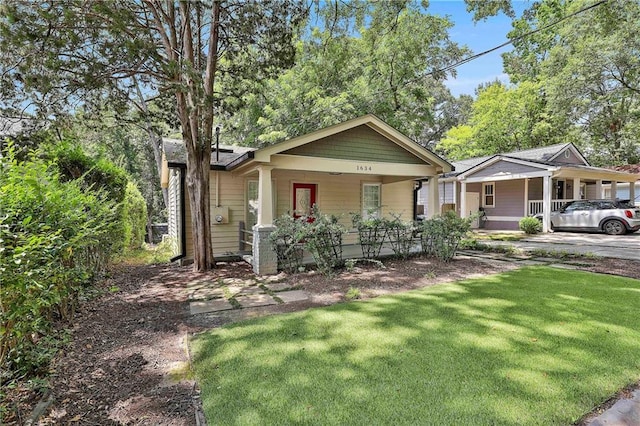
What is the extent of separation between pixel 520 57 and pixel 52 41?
2991 centimetres

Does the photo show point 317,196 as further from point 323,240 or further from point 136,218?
point 136,218

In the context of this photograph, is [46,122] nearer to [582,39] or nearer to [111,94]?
[111,94]

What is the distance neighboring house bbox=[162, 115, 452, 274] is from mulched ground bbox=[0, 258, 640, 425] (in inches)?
58.7

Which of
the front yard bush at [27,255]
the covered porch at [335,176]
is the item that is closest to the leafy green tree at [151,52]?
the covered porch at [335,176]

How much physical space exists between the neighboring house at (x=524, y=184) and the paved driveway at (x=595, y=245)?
2828 millimetres

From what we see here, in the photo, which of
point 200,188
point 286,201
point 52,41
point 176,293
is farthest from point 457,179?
point 52,41

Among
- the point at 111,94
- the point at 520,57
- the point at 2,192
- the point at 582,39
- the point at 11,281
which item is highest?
the point at 520,57

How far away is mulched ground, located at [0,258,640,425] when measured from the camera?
2.48 meters

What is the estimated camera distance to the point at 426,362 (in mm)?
3039

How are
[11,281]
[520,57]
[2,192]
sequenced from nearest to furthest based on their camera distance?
A: [11,281] → [2,192] → [520,57]

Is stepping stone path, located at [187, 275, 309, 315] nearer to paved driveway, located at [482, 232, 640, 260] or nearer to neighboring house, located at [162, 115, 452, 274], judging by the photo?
neighboring house, located at [162, 115, 452, 274]

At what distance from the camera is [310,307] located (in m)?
4.83

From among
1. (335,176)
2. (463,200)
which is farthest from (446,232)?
(463,200)

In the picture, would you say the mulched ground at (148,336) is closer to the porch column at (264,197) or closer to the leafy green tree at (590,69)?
the porch column at (264,197)
